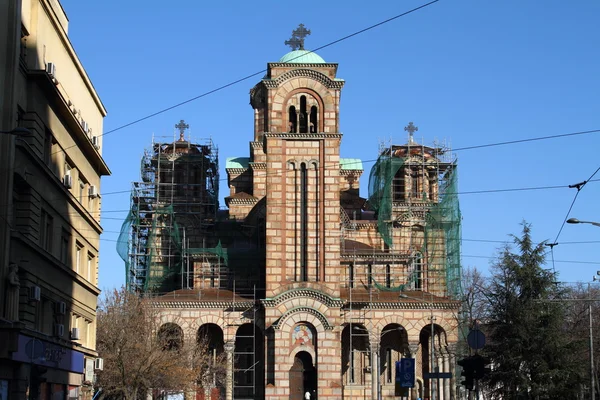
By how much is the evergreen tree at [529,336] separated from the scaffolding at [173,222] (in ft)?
90.4

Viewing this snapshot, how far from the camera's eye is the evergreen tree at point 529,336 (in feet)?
123

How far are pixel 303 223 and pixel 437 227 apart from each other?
11.4 meters

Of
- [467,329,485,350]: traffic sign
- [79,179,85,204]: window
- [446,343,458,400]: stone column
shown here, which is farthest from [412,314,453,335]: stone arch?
[467,329,485,350]: traffic sign

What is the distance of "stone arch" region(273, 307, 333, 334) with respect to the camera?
58.0m

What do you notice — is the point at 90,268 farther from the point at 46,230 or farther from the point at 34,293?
the point at 34,293

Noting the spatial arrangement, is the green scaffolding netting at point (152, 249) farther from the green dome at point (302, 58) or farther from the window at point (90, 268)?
the window at point (90, 268)

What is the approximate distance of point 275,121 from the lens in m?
61.8

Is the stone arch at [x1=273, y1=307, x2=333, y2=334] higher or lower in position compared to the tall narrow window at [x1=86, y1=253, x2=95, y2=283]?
lower

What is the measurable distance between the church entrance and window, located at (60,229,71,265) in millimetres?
27316

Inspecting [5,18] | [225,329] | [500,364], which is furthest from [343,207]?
[5,18]

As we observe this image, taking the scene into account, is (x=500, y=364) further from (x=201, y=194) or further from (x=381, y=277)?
(x=201, y=194)

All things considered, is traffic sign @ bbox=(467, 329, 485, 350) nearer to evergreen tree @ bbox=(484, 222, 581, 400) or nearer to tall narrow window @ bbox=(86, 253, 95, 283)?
evergreen tree @ bbox=(484, 222, 581, 400)

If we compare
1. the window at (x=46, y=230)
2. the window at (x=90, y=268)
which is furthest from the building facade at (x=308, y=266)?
the window at (x=46, y=230)

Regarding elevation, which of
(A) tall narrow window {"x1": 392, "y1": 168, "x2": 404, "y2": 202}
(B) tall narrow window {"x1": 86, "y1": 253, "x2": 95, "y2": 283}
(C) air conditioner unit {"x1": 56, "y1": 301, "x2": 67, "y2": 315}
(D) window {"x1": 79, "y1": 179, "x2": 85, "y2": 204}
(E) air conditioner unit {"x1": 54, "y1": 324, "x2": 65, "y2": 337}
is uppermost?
(A) tall narrow window {"x1": 392, "y1": 168, "x2": 404, "y2": 202}
